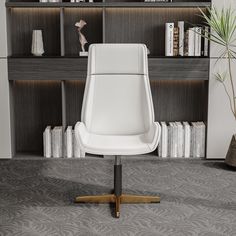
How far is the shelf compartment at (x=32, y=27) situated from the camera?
17.6ft

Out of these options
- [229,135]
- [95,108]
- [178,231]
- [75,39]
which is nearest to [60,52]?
[75,39]

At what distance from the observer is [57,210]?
3.95 m

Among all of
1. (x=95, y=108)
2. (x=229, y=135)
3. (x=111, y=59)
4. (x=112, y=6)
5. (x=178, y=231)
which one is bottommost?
(x=178, y=231)

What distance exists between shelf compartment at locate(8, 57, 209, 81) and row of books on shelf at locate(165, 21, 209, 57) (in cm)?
13

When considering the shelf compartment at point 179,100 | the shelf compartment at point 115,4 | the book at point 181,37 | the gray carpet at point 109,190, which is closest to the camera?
the gray carpet at point 109,190

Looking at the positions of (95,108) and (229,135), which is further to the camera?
(229,135)

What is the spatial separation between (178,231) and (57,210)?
922 millimetres

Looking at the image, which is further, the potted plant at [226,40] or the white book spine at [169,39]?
the white book spine at [169,39]

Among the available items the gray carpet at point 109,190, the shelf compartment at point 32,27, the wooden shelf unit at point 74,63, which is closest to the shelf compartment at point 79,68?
the wooden shelf unit at point 74,63

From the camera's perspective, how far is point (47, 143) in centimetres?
527

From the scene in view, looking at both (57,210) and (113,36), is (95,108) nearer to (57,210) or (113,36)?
(57,210)

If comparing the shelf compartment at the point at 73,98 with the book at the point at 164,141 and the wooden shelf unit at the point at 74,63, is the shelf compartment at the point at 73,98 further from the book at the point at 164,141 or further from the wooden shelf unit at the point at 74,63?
the book at the point at 164,141

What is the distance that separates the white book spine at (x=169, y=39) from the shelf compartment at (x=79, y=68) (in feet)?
0.45

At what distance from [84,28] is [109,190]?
180 cm
